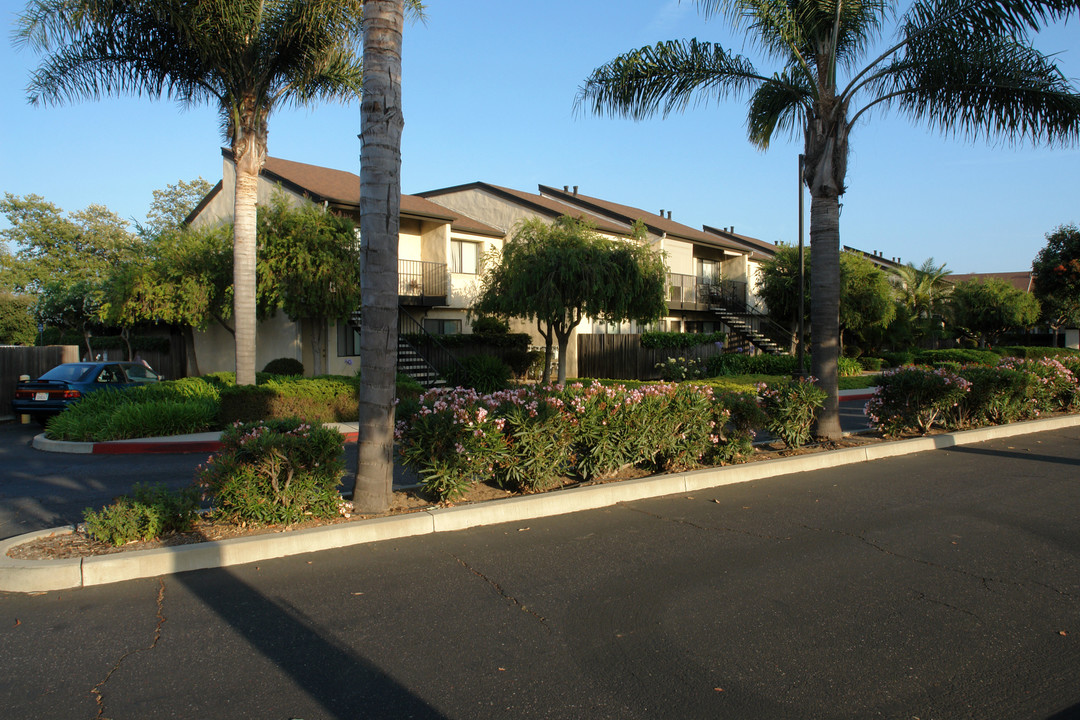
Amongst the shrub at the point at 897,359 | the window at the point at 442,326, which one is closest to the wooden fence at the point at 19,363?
the window at the point at 442,326

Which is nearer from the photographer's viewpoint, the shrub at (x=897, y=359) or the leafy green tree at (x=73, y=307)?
the leafy green tree at (x=73, y=307)

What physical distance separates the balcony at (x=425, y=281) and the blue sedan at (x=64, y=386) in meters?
10.6

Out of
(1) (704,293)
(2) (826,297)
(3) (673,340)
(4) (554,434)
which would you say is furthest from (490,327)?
(4) (554,434)

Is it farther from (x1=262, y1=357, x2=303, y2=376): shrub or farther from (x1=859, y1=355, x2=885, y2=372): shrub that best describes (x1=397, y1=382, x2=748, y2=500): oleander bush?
(x1=859, y1=355, x2=885, y2=372): shrub

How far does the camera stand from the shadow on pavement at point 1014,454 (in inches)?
413

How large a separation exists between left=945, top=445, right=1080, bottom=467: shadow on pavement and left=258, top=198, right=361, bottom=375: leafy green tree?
15337 mm

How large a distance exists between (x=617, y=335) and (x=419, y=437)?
69.6ft

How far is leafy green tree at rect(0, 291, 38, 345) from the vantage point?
39.5 m

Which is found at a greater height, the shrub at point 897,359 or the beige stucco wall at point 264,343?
the beige stucco wall at point 264,343

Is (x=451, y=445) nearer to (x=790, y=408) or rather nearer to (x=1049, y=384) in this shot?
(x=790, y=408)

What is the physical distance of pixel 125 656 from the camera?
13.6 ft

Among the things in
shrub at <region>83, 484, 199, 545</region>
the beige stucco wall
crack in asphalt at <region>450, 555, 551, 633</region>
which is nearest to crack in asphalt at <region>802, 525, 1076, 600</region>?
crack in asphalt at <region>450, 555, 551, 633</region>

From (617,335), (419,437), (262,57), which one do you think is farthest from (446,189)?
(419,437)

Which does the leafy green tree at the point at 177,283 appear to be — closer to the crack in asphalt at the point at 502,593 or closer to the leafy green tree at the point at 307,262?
the leafy green tree at the point at 307,262
